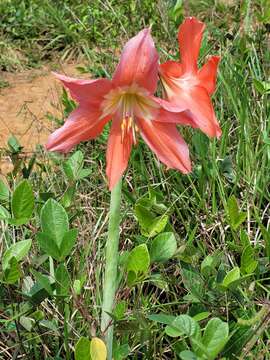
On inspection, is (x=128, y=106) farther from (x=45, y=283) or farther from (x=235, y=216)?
(x=235, y=216)

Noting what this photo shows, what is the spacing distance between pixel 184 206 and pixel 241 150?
307mm

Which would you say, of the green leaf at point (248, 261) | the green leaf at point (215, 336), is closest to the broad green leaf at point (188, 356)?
the green leaf at point (215, 336)

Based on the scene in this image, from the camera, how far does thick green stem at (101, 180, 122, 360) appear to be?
4.24ft

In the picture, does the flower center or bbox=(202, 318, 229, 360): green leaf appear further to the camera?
bbox=(202, 318, 229, 360): green leaf

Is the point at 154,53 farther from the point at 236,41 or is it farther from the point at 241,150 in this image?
the point at 236,41

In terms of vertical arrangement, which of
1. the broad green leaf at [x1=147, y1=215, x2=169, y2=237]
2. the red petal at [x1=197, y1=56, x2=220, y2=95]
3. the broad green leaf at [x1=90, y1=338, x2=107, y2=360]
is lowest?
the broad green leaf at [x1=90, y1=338, x2=107, y2=360]

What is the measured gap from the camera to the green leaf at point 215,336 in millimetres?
1325

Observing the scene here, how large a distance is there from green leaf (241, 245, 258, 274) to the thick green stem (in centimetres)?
38

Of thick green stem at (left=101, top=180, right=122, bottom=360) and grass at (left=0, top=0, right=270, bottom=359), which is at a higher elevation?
thick green stem at (left=101, top=180, right=122, bottom=360)

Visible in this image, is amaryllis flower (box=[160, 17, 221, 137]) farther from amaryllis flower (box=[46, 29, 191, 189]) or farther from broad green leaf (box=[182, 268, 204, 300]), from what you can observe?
broad green leaf (box=[182, 268, 204, 300])

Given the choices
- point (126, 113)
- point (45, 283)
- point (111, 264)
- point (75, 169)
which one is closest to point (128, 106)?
point (126, 113)

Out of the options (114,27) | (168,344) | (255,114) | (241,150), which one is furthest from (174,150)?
(114,27)

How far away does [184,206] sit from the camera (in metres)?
2.11

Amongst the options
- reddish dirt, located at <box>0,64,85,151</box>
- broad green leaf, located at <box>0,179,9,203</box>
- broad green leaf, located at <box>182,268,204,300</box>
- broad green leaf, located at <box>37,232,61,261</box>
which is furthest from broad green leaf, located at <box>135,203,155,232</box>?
reddish dirt, located at <box>0,64,85,151</box>
